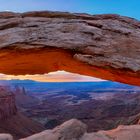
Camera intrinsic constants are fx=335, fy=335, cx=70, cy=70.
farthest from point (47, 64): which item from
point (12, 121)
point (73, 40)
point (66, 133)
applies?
point (12, 121)

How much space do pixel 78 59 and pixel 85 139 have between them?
11.0 ft

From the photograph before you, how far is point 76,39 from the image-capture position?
7203mm

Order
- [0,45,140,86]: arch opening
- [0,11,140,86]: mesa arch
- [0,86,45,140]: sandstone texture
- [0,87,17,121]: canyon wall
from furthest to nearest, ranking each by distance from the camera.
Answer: [0,87,17,121]: canyon wall < [0,86,45,140]: sandstone texture < [0,45,140,86]: arch opening < [0,11,140,86]: mesa arch

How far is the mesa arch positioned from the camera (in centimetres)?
714

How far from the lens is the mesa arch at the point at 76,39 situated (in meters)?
7.14

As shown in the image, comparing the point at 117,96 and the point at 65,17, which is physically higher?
the point at 65,17

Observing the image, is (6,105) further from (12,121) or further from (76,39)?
(76,39)

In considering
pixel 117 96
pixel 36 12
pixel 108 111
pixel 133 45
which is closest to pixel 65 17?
pixel 36 12

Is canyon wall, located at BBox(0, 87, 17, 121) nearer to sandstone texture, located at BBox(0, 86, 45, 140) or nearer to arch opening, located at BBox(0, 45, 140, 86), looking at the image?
sandstone texture, located at BBox(0, 86, 45, 140)

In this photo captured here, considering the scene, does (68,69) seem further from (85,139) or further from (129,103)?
(129,103)

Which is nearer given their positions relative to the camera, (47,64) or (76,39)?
(76,39)

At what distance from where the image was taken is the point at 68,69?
937 centimetres

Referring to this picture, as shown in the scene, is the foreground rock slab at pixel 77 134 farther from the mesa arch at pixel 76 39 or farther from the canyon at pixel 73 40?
the mesa arch at pixel 76 39

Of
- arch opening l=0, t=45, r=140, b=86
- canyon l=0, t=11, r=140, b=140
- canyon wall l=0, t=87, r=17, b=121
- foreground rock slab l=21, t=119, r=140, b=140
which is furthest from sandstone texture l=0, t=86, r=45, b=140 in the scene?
canyon l=0, t=11, r=140, b=140
